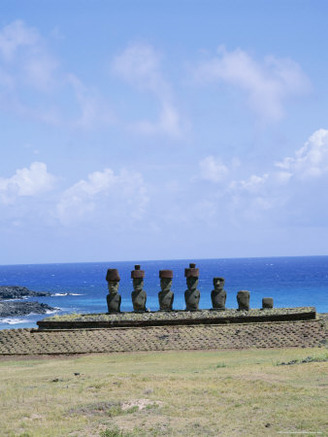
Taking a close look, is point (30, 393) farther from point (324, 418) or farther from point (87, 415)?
point (324, 418)

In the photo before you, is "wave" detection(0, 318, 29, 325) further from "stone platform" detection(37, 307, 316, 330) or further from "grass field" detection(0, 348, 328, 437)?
"grass field" detection(0, 348, 328, 437)

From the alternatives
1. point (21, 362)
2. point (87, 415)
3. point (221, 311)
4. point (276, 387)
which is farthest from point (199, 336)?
point (87, 415)

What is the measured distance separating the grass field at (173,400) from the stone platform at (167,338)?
439 centimetres

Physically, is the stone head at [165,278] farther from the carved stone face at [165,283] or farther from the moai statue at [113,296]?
the moai statue at [113,296]

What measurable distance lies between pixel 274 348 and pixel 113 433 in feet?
48.2

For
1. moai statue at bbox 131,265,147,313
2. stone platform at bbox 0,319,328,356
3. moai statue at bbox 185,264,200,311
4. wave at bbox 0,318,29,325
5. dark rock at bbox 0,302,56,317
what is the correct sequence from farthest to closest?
dark rock at bbox 0,302,56,317 → wave at bbox 0,318,29,325 → moai statue at bbox 131,265,147,313 → moai statue at bbox 185,264,200,311 → stone platform at bbox 0,319,328,356

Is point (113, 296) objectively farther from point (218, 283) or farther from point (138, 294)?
point (218, 283)

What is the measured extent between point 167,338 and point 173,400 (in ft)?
41.3

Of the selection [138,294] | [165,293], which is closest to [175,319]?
[165,293]

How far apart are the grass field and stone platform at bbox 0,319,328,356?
4394mm

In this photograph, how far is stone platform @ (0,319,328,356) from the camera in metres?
28.2

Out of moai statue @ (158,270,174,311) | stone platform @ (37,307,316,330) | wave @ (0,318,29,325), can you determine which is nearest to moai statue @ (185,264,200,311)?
moai statue @ (158,270,174,311)

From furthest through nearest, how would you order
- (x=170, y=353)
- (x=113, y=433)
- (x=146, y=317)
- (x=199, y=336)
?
1. (x=146, y=317)
2. (x=199, y=336)
3. (x=170, y=353)
4. (x=113, y=433)

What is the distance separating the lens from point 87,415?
50.9 feet
